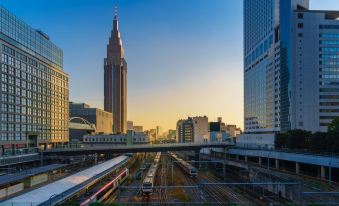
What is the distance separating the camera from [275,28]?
128125mm

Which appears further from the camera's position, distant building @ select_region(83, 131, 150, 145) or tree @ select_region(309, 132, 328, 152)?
distant building @ select_region(83, 131, 150, 145)

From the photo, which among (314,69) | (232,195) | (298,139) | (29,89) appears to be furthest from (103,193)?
(314,69)

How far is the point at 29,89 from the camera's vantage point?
92438 mm

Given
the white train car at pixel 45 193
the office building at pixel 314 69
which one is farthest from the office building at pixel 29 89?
the office building at pixel 314 69

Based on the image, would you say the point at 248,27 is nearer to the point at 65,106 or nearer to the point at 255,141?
the point at 255,141

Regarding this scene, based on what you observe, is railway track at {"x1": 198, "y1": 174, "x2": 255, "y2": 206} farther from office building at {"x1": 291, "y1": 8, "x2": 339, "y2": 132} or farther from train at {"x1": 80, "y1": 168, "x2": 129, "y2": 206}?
office building at {"x1": 291, "y1": 8, "x2": 339, "y2": 132}

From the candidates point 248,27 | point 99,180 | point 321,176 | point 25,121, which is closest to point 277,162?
point 321,176

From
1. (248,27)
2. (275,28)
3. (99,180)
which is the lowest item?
(99,180)

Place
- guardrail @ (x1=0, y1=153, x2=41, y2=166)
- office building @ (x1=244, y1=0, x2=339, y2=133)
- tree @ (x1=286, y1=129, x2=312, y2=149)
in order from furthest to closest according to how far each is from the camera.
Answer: office building @ (x1=244, y1=0, x2=339, y2=133) → tree @ (x1=286, y1=129, x2=312, y2=149) → guardrail @ (x1=0, y1=153, x2=41, y2=166)

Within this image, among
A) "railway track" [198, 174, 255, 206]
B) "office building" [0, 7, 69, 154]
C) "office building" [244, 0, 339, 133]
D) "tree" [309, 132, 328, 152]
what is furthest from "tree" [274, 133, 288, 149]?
"office building" [0, 7, 69, 154]

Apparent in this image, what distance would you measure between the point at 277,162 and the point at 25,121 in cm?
6487

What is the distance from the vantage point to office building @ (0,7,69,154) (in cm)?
7988

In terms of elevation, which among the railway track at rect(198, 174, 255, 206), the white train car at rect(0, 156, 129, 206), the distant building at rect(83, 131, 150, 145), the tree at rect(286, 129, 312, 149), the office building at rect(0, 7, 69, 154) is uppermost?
the office building at rect(0, 7, 69, 154)

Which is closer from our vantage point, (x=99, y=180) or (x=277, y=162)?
(x=99, y=180)
